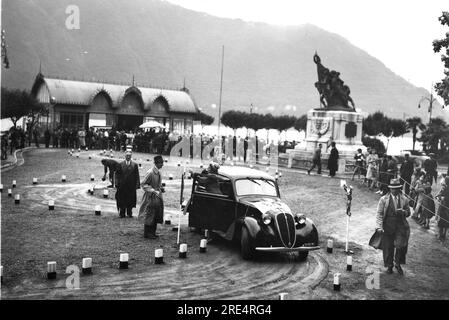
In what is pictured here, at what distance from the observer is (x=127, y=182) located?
43.2 ft

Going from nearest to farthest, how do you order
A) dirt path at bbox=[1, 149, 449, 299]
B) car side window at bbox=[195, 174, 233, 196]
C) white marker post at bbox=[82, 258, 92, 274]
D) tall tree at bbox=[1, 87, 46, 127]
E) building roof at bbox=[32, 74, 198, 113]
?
dirt path at bbox=[1, 149, 449, 299] → white marker post at bbox=[82, 258, 92, 274] → car side window at bbox=[195, 174, 233, 196] → tall tree at bbox=[1, 87, 46, 127] → building roof at bbox=[32, 74, 198, 113]

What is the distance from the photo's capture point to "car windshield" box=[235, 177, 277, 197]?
10.9 m

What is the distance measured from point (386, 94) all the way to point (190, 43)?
71192 millimetres

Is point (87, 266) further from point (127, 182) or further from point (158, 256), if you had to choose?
point (127, 182)

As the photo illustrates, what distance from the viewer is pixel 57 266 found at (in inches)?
340

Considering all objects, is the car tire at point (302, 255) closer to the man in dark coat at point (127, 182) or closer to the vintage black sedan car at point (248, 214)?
the vintage black sedan car at point (248, 214)

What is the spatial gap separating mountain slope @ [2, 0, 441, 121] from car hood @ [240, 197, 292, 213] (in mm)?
118492

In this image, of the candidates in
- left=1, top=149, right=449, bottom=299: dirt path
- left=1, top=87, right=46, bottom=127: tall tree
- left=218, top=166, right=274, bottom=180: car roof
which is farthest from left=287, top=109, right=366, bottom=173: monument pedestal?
left=1, top=87, right=46, bottom=127: tall tree

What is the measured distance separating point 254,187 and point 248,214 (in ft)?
2.78

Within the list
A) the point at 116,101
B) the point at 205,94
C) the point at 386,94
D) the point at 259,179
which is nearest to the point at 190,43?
the point at 205,94

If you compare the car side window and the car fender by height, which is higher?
the car side window

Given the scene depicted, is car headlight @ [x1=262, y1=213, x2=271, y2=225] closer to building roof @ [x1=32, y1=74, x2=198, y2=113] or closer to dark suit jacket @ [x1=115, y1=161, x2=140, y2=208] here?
dark suit jacket @ [x1=115, y1=161, x2=140, y2=208]

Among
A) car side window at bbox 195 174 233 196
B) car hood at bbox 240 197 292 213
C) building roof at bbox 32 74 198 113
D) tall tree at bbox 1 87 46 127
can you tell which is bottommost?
car hood at bbox 240 197 292 213
